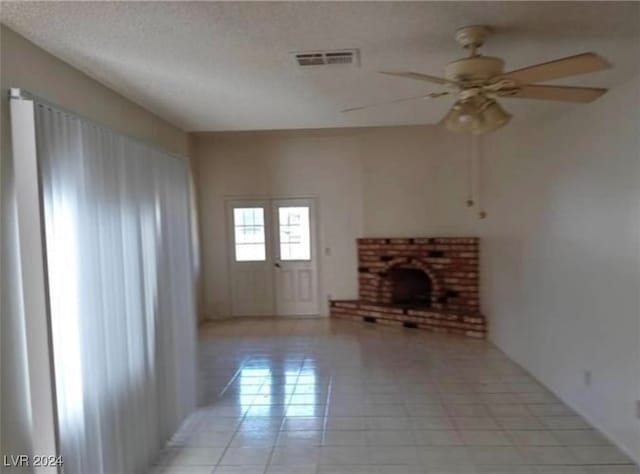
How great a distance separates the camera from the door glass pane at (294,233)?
7785 millimetres

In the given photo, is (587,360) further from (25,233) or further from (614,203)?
(25,233)

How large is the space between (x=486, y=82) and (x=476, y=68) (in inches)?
3.5

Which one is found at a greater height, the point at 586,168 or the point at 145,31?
the point at 145,31

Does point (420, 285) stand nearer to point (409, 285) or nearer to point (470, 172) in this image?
point (409, 285)

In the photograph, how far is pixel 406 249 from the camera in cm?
723

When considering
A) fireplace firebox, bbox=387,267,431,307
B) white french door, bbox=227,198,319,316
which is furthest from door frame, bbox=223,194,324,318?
fireplace firebox, bbox=387,267,431,307

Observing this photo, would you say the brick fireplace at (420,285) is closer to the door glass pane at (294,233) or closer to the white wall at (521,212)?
the white wall at (521,212)

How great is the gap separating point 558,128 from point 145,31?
336cm

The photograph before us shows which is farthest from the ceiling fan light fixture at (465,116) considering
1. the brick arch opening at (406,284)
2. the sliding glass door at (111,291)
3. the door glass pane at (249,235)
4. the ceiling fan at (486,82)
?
the door glass pane at (249,235)

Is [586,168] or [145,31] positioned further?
[586,168]

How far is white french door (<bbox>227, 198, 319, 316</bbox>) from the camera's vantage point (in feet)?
25.6

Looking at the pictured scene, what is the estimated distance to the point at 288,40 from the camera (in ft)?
7.47

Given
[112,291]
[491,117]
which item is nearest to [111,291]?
[112,291]

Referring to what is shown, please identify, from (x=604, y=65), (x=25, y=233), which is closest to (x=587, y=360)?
(x=604, y=65)
